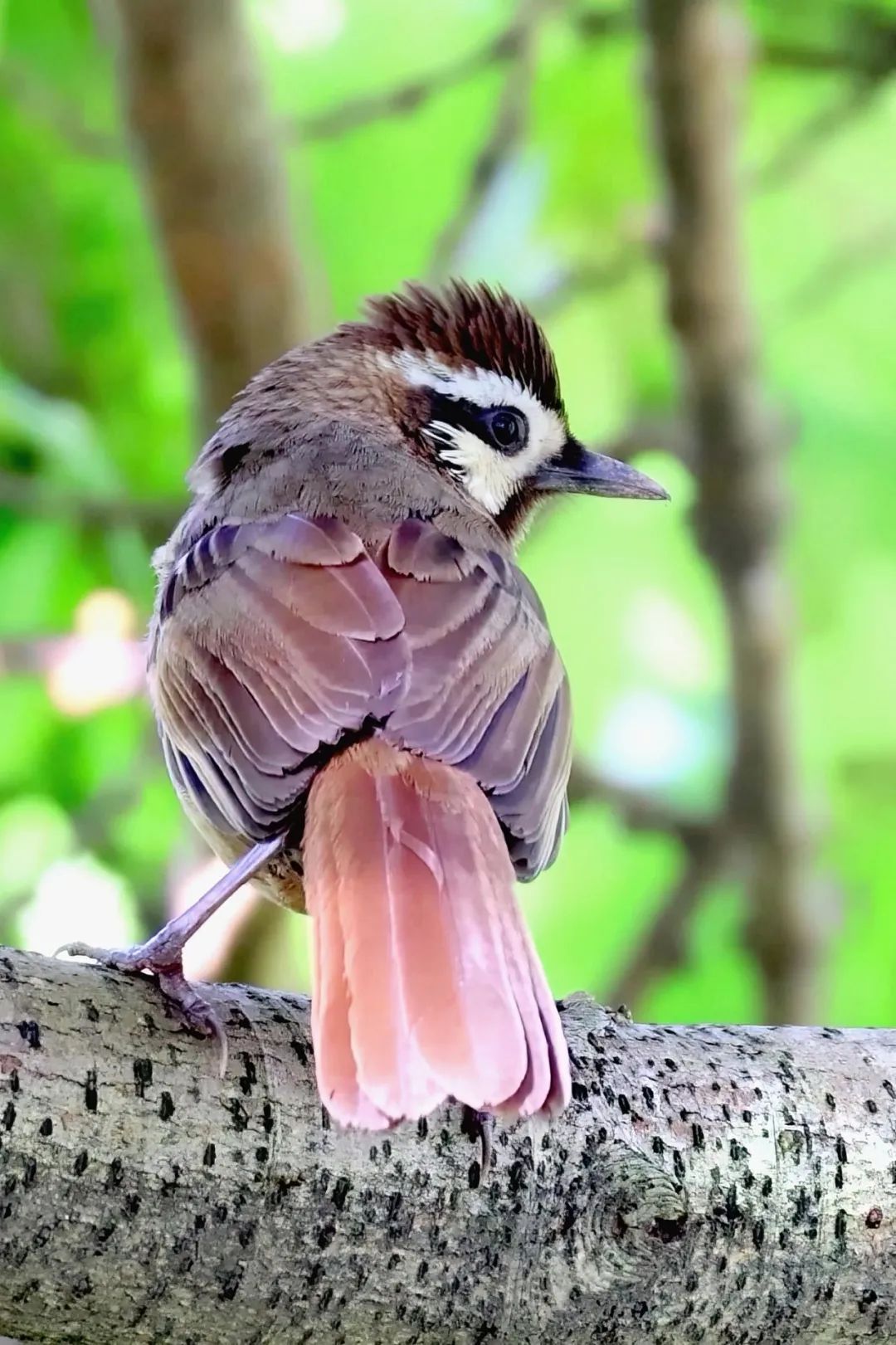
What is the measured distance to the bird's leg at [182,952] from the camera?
1729mm

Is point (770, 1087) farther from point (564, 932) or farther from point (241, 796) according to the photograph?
point (564, 932)

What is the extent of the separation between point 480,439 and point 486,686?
3.36 ft

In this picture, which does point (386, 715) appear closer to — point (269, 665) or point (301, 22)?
point (269, 665)

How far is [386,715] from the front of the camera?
200 centimetres

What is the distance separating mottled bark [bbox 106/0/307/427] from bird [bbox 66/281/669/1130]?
794mm

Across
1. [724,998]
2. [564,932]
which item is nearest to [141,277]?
[564,932]

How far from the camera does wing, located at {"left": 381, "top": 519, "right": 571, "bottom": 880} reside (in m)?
2.02

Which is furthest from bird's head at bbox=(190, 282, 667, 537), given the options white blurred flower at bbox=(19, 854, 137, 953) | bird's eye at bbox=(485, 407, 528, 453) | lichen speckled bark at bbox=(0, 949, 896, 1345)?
white blurred flower at bbox=(19, 854, 137, 953)

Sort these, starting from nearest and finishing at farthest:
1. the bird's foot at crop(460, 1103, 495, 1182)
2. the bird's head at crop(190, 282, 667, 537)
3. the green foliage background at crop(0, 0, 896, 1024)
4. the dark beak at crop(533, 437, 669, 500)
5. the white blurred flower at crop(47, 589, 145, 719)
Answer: the bird's foot at crop(460, 1103, 495, 1182)
the bird's head at crop(190, 282, 667, 537)
the dark beak at crop(533, 437, 669, 500)
the white blurred flower at crop(47, 589, 145, 719)
the green foliage background at crop(0, 0, 896, 1024)

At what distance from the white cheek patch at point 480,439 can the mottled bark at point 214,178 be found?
2.51ft

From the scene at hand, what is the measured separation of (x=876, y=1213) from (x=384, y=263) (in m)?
3.37

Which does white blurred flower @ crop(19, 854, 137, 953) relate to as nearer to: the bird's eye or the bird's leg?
the bird's eye

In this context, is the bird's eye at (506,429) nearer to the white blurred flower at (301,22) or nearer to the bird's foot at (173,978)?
the bird's foot at (173,978)

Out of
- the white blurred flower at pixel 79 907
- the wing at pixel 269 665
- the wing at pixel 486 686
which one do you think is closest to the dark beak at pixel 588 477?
the wing at pixel 486 686
